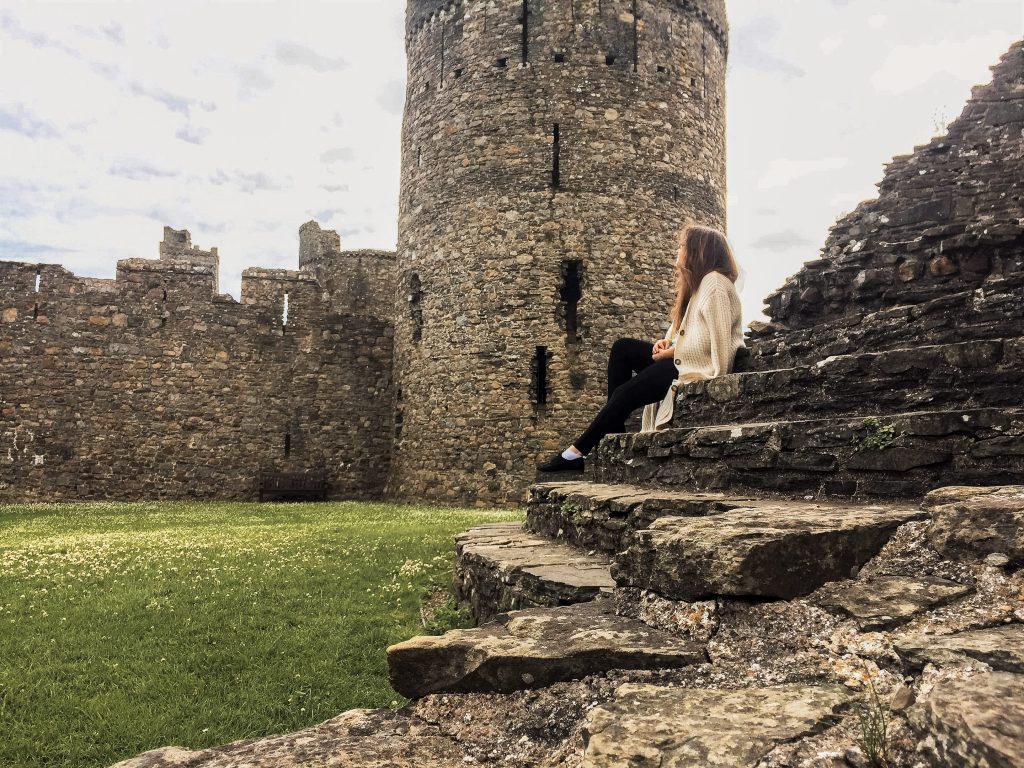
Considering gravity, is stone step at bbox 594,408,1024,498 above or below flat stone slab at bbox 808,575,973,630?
above

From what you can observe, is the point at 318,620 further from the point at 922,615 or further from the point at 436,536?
the point at 922,615

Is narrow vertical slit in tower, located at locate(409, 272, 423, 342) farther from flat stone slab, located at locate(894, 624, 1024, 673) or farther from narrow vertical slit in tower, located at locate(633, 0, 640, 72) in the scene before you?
flat stone slab, located at locate(894, 624, 1024, 673)

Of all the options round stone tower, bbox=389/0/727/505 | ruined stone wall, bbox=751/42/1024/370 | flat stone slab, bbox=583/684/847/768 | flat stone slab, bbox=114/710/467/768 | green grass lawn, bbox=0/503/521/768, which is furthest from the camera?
round stone tower, bbox=389/0/727/505

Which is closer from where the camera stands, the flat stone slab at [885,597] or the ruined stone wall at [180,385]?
the flat stone slab at [885,597]

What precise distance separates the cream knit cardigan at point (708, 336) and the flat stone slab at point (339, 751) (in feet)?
11.6

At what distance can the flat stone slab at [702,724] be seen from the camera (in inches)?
72.7

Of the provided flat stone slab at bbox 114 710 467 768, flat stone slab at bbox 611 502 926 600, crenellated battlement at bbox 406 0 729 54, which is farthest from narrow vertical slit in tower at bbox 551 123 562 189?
flat stone slab at bbox 114 710 467 768

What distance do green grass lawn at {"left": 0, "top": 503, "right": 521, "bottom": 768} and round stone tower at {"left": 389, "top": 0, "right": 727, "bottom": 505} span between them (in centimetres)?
559

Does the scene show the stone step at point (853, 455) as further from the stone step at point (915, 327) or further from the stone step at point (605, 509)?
the stone step at point (915, 327)

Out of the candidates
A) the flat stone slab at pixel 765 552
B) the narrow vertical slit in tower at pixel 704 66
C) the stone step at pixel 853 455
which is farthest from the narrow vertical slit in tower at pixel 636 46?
the flat stone slab at pixel 765 552

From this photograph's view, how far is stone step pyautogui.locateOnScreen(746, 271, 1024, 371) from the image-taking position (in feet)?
14.5

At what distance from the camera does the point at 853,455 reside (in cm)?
368

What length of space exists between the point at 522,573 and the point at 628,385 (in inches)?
98.4

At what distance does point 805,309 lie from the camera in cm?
680
